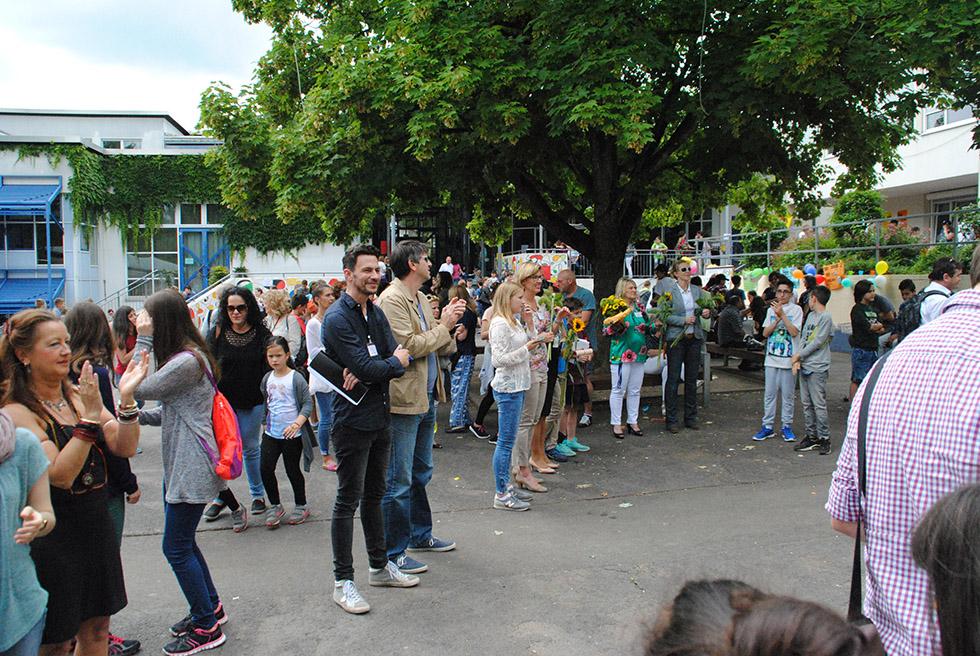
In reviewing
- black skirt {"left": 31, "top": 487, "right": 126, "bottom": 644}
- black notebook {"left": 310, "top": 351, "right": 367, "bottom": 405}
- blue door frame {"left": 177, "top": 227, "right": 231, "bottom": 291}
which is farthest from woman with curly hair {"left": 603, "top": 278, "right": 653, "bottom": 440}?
blue door frame {"left": 177, "top": 227, "right": 231, "bottom": 291}

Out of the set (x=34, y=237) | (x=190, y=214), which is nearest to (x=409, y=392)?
(x=190, y=214)

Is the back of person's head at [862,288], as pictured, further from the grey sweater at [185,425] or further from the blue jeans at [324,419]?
the grey sweater at [185,425]

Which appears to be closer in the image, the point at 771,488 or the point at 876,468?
the point at 876,468

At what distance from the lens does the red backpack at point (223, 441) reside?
3.97 meters

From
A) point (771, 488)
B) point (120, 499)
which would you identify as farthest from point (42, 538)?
point (771, 488)

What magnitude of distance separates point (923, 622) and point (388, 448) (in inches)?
136

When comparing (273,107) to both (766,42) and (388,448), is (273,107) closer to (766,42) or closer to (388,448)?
(766,42)

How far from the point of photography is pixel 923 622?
1.67m

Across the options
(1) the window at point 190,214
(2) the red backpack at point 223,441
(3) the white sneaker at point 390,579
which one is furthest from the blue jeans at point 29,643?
(1) the window at point 190,214

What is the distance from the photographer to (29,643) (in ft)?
8.59

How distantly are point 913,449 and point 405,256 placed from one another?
3707 mm

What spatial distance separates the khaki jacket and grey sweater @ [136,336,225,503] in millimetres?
1222

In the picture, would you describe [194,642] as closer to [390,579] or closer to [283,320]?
[390,579]

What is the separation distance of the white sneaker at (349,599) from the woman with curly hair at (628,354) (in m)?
5.16
